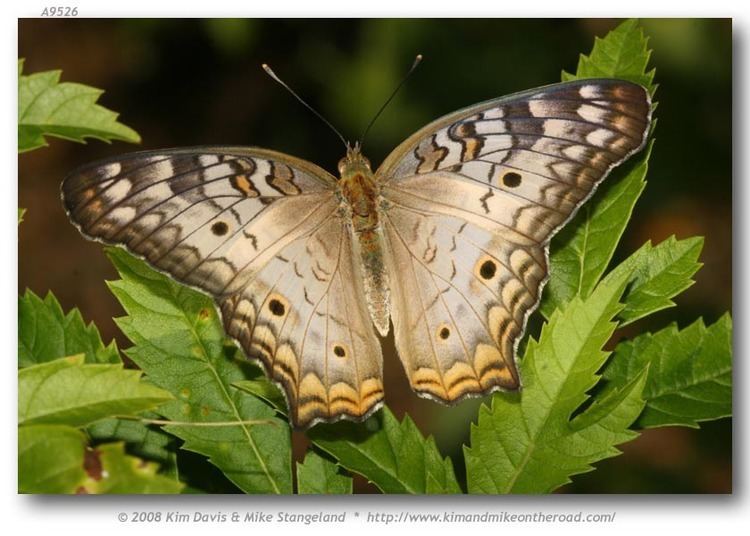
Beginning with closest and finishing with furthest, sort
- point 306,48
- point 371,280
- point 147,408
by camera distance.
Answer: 1. point 147,408
2. point 371,280
3. point 306,48

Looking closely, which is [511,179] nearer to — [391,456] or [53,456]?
[391,456]

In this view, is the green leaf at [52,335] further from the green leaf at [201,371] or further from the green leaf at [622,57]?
the green leaf at [622,57]

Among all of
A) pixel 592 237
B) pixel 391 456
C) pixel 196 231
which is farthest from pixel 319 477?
pixel 592 237

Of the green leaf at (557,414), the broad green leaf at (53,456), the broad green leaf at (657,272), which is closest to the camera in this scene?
the broad green leaf at (53,456)

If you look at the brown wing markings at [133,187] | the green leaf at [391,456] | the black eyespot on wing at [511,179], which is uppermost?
the brown wing markings at [133,187]

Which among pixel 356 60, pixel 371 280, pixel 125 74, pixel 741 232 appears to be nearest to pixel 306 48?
pixel 356 60

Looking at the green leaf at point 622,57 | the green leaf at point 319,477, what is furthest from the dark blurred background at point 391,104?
the green leaf at point 319,477

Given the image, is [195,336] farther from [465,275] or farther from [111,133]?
[465,275]
